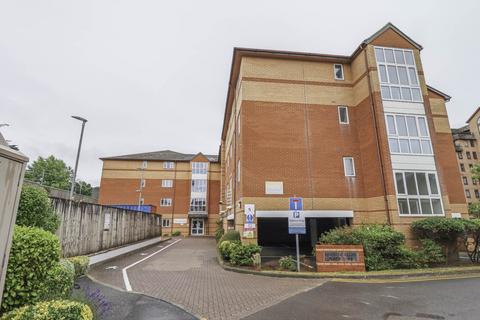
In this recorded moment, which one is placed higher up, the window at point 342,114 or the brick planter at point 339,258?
the window at point 342,114

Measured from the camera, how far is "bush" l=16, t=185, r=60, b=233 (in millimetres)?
4438

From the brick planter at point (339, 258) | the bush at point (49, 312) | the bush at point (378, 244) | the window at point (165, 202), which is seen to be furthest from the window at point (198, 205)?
the bush at point (49, 312)

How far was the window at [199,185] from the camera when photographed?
37.9m

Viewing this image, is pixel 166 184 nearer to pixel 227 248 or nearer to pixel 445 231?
pixel 227 248

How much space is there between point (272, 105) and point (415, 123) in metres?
8.51

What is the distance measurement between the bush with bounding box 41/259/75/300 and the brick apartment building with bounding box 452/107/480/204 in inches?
2493

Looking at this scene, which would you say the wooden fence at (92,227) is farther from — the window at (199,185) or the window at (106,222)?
the window at (199,185)

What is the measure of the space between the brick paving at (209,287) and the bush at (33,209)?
3680 mm

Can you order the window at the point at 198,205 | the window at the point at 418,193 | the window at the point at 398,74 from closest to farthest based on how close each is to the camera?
the window at the point at 418,193, the window at the point at 398,74, the window at the point at 198,205

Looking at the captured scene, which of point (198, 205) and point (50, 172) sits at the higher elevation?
point (50, 172)

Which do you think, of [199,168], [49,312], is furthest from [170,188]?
[49,312]

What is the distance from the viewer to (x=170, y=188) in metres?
37.6

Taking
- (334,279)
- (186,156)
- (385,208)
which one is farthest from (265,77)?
(186,156)

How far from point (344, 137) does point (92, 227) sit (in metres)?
15.4
